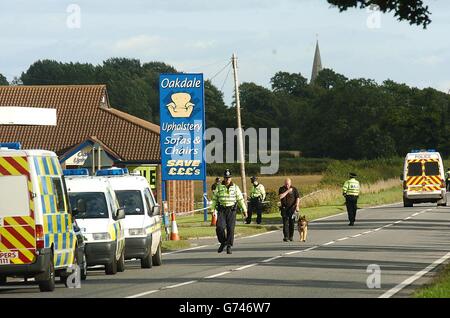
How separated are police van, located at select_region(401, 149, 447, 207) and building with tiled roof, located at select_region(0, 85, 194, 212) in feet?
40.4

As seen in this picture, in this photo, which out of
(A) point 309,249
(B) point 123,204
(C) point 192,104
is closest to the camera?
(B) point 123,204

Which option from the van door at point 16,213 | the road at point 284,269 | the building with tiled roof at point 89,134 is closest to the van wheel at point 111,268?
the road at point 284,269

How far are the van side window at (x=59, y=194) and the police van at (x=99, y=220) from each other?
5.32ft

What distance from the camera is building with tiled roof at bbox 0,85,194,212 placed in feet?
225

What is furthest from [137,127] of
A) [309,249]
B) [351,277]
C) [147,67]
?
[147,67]

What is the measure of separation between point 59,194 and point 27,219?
62.7 inches

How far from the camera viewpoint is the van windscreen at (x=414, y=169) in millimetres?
59594

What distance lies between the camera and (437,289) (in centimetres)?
1802

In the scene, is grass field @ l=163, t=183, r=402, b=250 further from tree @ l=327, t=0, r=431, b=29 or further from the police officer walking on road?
tree @ l=327, t=0, r=431, b=29

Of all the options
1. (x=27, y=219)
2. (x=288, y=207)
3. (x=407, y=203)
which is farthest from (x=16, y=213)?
(x=407, y=203)

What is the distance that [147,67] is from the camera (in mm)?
183625

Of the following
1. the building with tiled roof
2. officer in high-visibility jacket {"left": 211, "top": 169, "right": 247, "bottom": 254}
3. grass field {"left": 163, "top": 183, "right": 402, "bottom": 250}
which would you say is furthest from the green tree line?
officer in high-visibility jacket {"left": 211, "top": 169, "right": 247, "bottom": 254}
